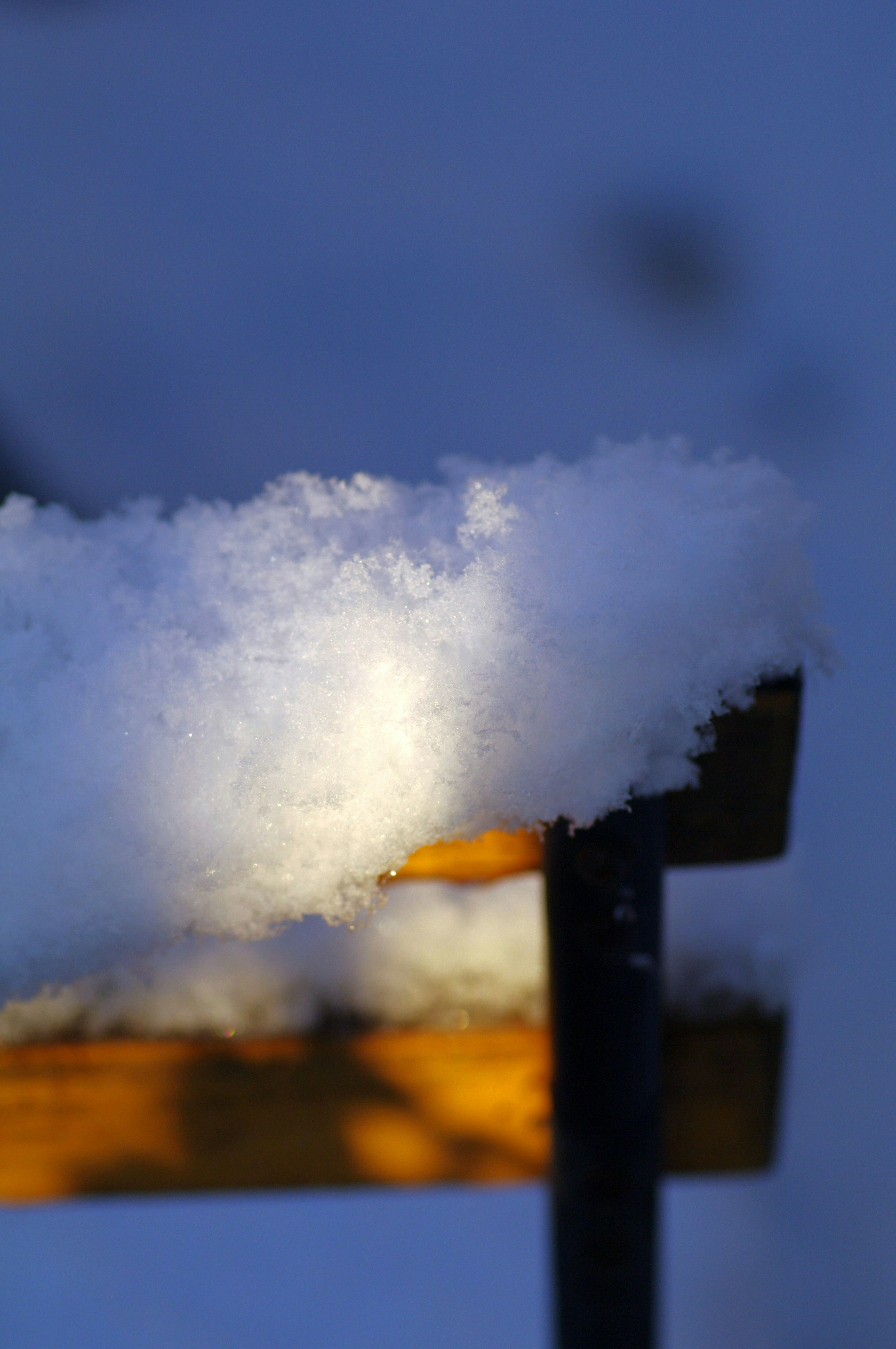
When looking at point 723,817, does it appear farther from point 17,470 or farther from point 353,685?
point 17,470

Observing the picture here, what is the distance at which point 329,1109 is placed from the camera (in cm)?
61

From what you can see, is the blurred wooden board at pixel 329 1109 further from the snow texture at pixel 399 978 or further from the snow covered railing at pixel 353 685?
the snow covered railing at pixel 353 685

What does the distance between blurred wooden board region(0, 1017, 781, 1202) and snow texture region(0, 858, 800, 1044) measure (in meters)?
0.01

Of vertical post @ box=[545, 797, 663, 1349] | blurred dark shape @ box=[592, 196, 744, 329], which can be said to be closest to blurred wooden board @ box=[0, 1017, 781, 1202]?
vertical post @ box=[545, 797, 663, 1349]

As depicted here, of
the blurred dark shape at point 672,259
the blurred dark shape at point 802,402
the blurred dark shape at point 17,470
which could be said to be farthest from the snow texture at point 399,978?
the blurred dark shape at point 672,259

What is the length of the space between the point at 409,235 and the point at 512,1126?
1.73 metres

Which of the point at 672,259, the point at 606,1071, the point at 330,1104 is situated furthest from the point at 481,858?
the point at 672,259

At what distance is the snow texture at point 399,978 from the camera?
59 centimetres

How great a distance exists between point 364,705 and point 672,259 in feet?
6.83

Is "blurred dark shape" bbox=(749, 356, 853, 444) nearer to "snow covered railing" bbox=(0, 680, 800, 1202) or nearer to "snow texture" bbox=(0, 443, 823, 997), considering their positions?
"snow covered railing" bbox=(0, 680, 800, 1202)

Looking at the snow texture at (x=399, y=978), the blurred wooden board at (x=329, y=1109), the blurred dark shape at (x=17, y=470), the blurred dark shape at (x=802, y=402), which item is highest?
the blurred dark shape at (x=802, y=402)

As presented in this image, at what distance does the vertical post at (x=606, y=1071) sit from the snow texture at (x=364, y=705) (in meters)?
0.10

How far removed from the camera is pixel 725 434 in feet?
5.37

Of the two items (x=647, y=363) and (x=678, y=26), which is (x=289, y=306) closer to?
(x=647, y=363)
